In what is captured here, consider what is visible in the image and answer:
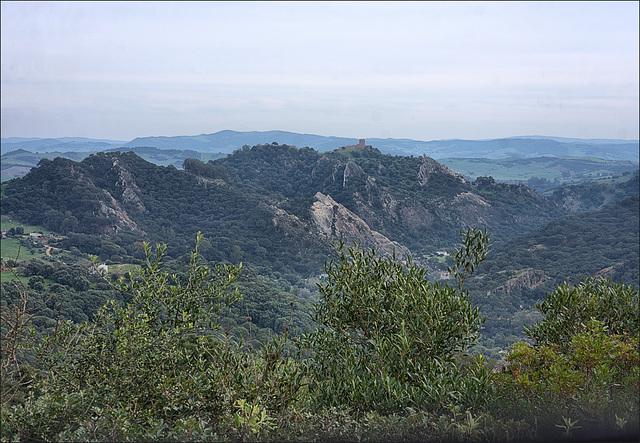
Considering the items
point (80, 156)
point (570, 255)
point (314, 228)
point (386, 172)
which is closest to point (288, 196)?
point (386, 172)

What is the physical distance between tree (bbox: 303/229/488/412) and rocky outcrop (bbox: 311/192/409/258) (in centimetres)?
6450

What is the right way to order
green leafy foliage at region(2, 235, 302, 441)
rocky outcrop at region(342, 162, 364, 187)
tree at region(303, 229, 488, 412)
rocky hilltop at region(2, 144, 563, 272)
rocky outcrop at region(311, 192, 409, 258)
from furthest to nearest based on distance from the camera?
rocky outcrop at region(342, 162, 364, 187) → rocky outcrop at region(311, 192, 409, 258) → rocky hilltop at region(2, 144, 563, 272) → tree at region(303, 229, 488, 412) → green leafy foliage at region(2, 235, 302, 441)

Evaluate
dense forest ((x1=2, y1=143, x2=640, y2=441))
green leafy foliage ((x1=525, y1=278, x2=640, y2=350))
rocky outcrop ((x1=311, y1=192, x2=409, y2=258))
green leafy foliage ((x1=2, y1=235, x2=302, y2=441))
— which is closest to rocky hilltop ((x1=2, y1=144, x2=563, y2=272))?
rocky outcrop ((x1=311, y1=192, x2=409, y2=258))

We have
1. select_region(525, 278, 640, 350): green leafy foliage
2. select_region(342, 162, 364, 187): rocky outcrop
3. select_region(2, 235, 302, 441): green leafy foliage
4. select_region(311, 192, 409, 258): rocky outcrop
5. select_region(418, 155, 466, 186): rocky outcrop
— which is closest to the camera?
select_region(2, 235, 302, 441): green leafy foliage

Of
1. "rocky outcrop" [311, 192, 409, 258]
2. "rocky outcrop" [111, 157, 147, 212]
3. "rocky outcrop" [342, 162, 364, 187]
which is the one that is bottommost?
"rocky outcrop" [311, 192, 409, 258]

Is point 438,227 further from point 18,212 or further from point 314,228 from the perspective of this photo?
point 18,212

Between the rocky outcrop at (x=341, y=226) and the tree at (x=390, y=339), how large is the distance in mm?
64503

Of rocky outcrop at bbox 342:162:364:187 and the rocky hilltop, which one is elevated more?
rocky outcrop at bbox 342:162:364:187

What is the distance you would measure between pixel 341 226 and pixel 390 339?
68.4m

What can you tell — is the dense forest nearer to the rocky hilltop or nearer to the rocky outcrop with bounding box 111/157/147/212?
the rocky hilltop

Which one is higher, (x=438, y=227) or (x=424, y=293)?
(x=424, y=293)

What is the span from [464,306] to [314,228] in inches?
2647

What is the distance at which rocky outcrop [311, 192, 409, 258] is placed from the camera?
240 ft

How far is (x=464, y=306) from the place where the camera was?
6008 millimetres
